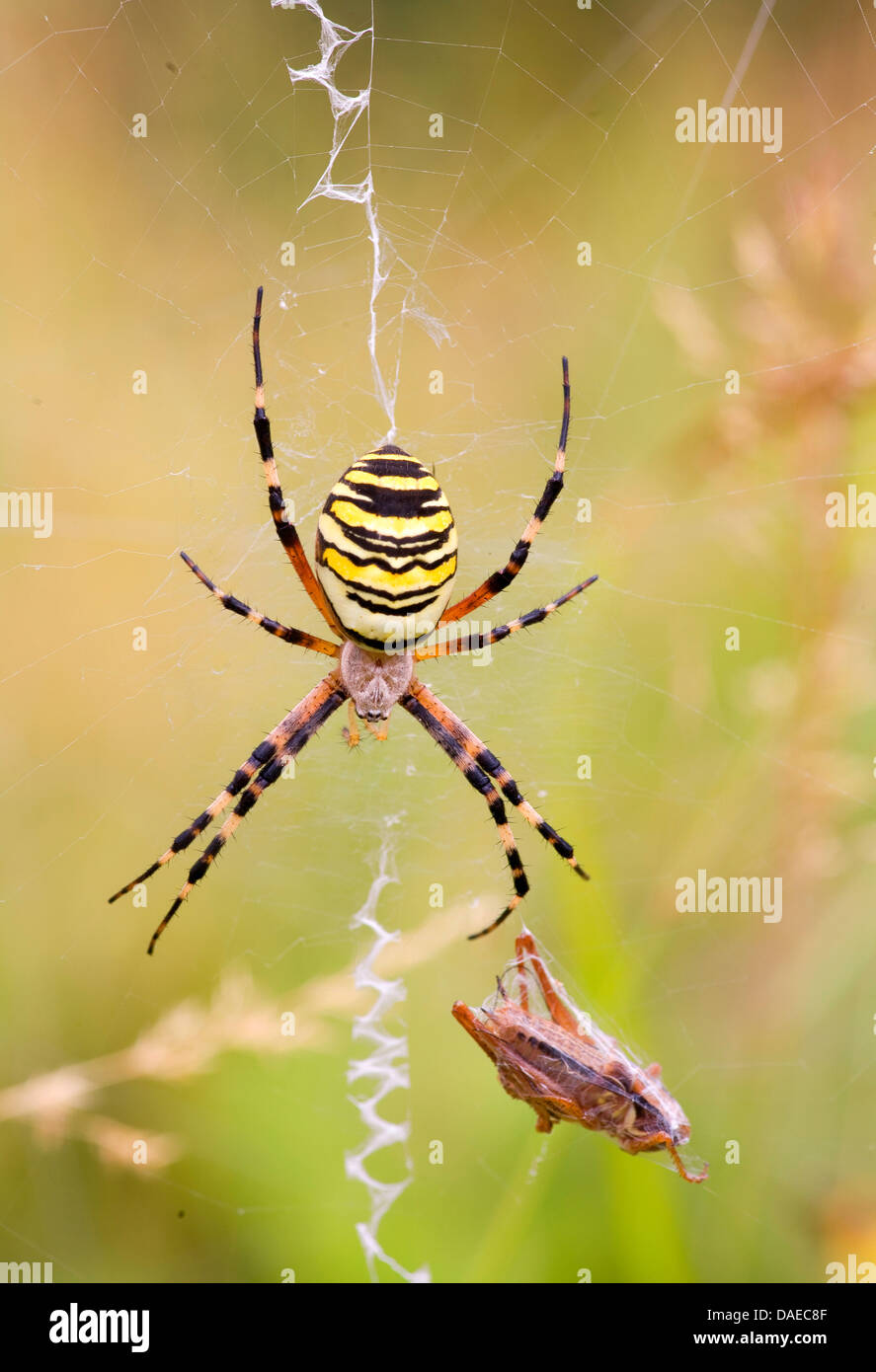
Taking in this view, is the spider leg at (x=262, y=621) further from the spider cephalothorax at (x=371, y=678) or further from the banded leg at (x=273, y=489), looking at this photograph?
the banded leg at (x=273, y=489)

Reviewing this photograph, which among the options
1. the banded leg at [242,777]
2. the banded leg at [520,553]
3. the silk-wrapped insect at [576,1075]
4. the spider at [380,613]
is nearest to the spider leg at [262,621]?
the spider at [380,613]

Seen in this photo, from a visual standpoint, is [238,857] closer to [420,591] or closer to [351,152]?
[420,591]

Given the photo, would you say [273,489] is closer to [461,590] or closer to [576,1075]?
[461,590]

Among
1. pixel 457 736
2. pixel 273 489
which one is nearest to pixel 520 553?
pixel 273 489

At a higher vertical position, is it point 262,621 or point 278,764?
point 262,621

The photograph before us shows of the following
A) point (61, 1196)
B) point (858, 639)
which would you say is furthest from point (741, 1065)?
point (61, 1196)

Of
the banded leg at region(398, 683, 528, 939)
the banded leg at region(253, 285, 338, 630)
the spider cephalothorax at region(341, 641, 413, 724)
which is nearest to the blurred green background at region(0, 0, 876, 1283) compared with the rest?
the banded leg at region(398, 683, 528, 939)
